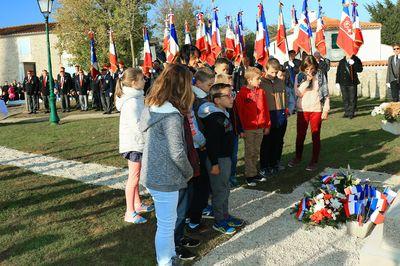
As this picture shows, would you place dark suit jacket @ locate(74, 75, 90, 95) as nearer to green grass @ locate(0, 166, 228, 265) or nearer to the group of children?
green grass @ locate(0, 166, 228, 265)

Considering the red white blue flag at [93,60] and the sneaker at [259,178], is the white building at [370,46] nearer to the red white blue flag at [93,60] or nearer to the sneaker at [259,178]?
the red white blue flag at [93,60]

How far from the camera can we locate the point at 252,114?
6.02 meters

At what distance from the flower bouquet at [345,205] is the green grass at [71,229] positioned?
1027 mm

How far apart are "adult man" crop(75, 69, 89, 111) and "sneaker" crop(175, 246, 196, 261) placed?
53.8ft

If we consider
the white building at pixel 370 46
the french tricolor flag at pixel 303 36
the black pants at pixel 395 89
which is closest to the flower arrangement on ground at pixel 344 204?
the french tricolor flag at pixel 303 36

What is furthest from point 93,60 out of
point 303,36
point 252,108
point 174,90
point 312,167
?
point 174,90

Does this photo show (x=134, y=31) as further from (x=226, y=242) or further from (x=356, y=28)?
(x=226, y=242)

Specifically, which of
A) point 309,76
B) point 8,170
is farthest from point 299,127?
point 8,170

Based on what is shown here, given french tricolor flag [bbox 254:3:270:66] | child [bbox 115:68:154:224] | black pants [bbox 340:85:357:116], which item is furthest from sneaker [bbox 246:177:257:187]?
black pants [bbox 340:85:357:116]

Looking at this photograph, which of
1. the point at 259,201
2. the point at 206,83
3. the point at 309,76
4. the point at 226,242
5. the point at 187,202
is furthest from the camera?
the point at 309,76

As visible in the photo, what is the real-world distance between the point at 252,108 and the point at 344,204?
6.58ft

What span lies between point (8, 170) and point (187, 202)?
16.9 ft

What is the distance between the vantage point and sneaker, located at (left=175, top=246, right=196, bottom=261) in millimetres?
3957

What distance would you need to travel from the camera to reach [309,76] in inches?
272
